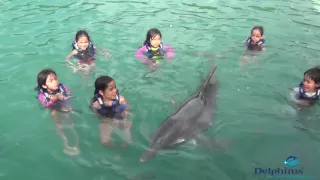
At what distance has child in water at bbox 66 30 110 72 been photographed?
24.0 ft

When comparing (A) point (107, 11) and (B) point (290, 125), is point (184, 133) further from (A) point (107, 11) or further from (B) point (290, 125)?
(A) point (107, 11)

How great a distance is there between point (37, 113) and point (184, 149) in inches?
112

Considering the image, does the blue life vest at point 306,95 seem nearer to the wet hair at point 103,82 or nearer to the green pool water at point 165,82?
the green pool water at point 165,82

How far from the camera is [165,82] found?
22.1 ft

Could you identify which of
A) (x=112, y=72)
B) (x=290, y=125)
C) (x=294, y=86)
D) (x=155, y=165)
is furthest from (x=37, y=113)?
(x=294, y=86)

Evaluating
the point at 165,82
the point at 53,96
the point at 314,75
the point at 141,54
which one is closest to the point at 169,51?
the point at 141,54

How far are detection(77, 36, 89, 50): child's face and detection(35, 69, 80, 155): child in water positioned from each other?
6.06 ft

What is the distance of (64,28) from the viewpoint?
959cm

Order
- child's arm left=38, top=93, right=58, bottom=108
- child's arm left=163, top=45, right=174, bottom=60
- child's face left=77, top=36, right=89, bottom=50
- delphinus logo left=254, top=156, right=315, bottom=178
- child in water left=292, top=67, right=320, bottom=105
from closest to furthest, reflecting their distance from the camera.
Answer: delphinus logo left=254, top=156, right=315, bottom=178
child's arm left=38, top=93, right=58, bottom=108
child in water left=292, top=67, right=320, bottom=105
child's face left=77, top=36, right=89, bottom=50
child's arm left=163, top=45, right=174, bottom=60

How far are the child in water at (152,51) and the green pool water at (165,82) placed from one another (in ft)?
0.87

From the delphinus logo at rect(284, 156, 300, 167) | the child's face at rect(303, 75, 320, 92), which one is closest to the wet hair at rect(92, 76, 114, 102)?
the delphinus logo at rect(284, 156, 300, 167)

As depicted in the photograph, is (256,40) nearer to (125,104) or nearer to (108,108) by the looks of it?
(125,104)

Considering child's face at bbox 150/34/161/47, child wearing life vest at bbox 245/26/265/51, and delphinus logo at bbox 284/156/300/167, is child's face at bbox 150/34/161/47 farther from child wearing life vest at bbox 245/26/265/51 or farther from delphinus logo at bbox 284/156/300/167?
delphinus logo at bbox 284/156/300/167

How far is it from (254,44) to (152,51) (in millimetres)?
2544
